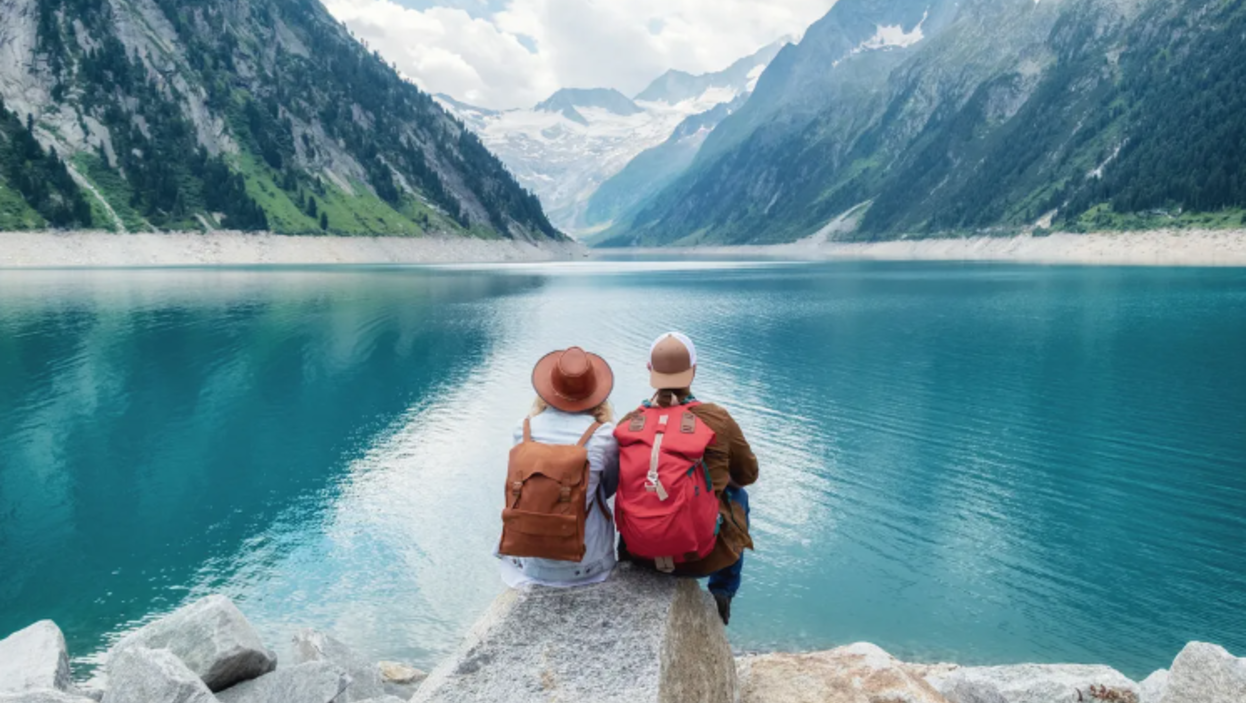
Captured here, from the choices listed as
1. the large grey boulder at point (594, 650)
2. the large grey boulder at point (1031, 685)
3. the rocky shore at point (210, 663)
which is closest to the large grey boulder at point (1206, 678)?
the large grey boulder at point (1031, 685)

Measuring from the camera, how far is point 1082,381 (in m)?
37.0

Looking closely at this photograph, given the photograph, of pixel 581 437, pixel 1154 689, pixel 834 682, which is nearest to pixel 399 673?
pixel 834 682

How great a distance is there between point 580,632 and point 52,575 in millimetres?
15822

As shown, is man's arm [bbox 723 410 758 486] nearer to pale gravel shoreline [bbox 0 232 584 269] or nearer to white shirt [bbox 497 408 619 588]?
white shirt [bbox 497 408 619 588]

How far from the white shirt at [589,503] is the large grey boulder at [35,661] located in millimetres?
6557

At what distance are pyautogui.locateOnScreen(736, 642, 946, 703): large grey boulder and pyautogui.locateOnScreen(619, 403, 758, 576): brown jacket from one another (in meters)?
1.60

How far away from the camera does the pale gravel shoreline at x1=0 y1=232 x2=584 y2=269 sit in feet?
415

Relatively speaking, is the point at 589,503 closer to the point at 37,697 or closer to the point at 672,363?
the point at 672,363

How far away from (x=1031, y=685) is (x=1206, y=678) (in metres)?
1.80

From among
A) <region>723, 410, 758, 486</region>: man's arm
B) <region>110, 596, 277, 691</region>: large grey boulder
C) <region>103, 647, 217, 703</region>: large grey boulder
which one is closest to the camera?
<region>723, 410, 758, 486</region>: man's arm

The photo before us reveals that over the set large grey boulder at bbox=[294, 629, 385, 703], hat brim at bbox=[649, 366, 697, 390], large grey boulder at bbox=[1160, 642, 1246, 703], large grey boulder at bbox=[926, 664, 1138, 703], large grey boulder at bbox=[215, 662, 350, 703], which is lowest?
large grey boulder at bbox=[294, 629, 385, 703]

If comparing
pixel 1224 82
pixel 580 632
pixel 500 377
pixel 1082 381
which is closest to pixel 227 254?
pixel 500 377

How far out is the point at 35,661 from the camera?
31.3 ft

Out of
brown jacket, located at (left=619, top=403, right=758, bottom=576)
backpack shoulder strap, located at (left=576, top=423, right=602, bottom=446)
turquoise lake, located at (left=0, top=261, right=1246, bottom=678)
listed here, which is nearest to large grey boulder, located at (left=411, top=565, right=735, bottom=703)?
brown jacket, located at (left=619, top=403, right=758, bottom=576)
